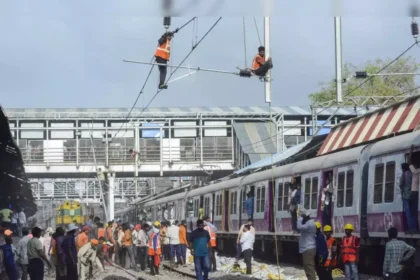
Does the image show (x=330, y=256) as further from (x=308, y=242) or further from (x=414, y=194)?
(x=414, y=194)

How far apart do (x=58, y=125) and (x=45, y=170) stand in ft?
26.1

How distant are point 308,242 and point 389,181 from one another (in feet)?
9.47

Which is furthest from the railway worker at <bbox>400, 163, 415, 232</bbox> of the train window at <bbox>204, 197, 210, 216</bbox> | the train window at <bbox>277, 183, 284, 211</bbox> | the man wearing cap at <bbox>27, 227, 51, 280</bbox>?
the train window at <bbox>204, 197, 210, 216</bbox>

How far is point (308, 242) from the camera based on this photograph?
17.7 meters

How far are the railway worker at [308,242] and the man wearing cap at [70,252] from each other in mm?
4474

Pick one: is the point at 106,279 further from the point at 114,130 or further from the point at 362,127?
the point at 114,130

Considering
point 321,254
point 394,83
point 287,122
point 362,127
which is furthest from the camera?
point 394,83

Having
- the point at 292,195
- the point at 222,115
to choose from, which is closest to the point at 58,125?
the point at 222,115

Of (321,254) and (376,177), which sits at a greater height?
(376,177)

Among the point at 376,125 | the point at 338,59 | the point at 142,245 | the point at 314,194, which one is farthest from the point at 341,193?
the point at 376,125

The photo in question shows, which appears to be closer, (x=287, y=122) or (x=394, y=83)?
(x=287, y=122)

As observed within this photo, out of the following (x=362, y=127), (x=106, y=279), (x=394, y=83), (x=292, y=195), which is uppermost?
(x=394, y=83)

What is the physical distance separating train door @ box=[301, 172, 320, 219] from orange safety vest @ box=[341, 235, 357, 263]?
6.35 m

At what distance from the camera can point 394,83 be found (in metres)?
83.4
